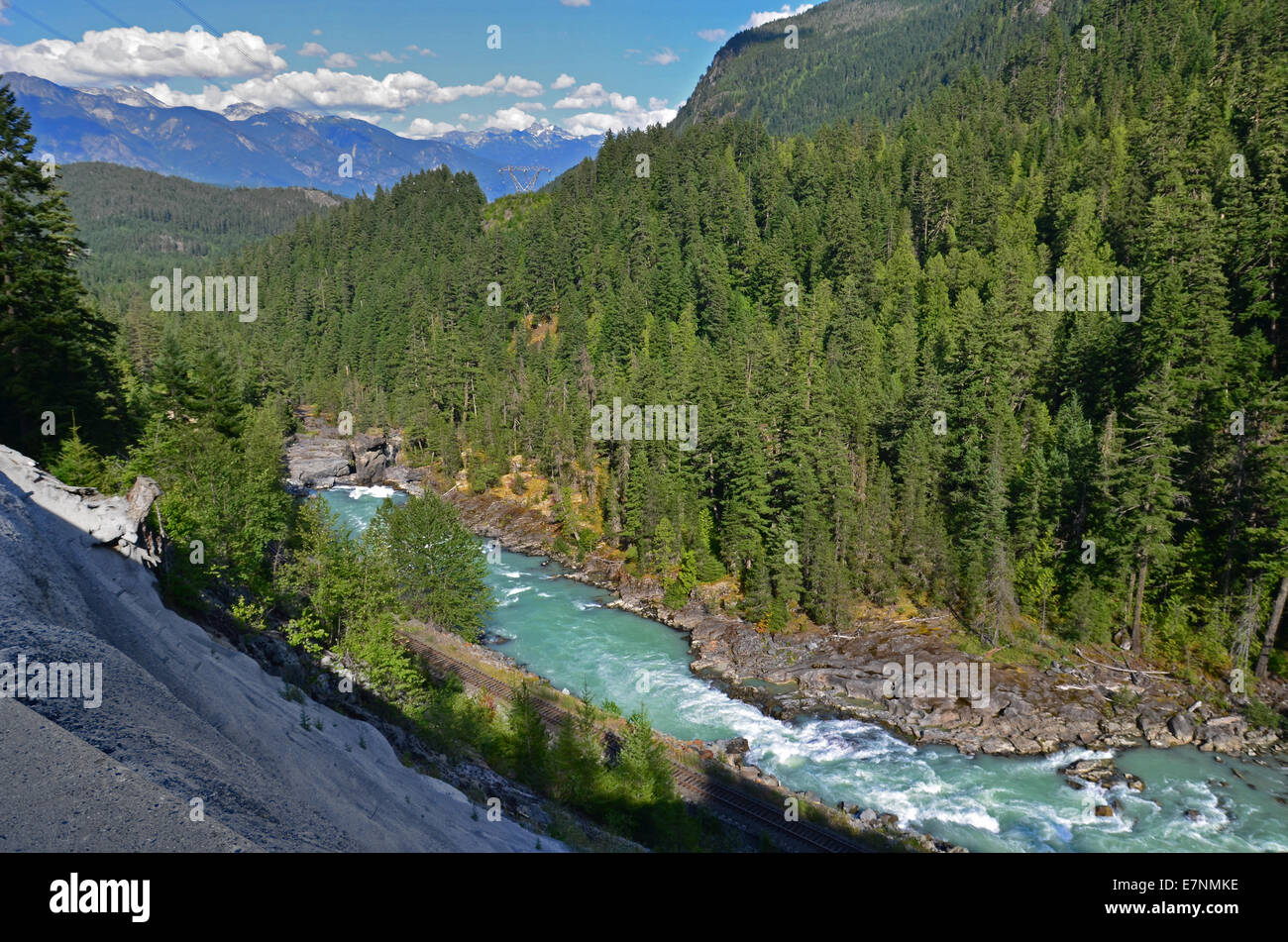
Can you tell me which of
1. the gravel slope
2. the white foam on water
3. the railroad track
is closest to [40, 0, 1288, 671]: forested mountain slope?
the white foam on water

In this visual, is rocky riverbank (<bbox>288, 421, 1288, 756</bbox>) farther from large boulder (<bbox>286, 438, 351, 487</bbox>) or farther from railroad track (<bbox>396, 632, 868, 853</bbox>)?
large boulder (<bbox>286, 438, 351, 487</bbox>)

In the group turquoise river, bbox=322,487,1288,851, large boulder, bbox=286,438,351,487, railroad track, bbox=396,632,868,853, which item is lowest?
turquoise river, bbox=322,487,1288,851

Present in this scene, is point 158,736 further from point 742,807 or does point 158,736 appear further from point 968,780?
point 968,780

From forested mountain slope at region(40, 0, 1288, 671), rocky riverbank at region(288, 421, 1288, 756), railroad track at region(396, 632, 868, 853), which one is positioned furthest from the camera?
forested mountain slope at region(40, 0, 1288, 671)

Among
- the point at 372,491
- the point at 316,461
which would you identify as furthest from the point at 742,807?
the point at 316,461
